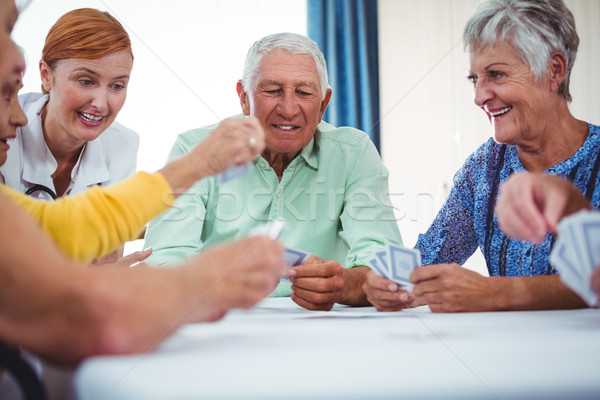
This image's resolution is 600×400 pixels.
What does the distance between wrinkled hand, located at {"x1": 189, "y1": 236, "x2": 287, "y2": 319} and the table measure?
0.06 m

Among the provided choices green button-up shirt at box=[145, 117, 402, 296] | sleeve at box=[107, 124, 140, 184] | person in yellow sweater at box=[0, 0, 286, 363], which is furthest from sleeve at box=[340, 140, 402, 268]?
person in yellow sweater at box=[0, 0, 286, 363]

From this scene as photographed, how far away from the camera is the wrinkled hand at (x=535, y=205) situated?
816 millimetres

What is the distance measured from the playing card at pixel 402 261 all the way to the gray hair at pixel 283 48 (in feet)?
2.84

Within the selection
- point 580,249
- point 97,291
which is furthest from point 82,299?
point 580,249

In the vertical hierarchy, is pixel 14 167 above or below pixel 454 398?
above

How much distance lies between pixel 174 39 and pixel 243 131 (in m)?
2.69

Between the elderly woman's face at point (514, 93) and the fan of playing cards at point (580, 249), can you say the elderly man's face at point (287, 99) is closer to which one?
the elderly woman's face at point (514, 93)

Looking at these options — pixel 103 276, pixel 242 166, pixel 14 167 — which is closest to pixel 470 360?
pixel 103 276

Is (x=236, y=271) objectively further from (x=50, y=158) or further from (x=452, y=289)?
(x=50, y=158)

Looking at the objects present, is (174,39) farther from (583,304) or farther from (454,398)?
(454,398)

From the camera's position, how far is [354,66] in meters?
4.15

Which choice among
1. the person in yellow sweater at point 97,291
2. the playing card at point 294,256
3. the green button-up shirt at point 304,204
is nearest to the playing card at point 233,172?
the playing card at point 294,256

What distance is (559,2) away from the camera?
4.52 ft

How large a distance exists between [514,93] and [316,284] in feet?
2.41
